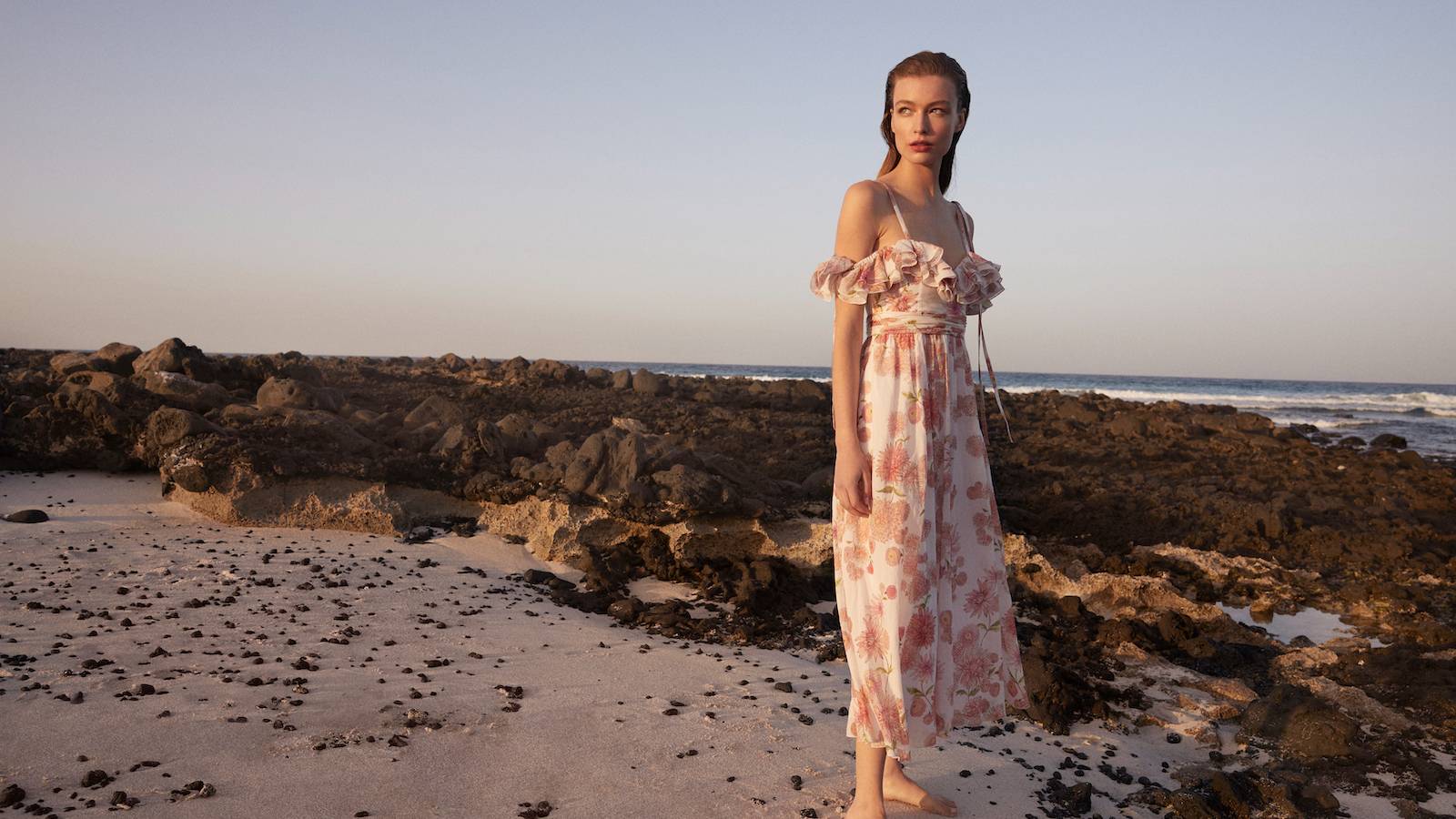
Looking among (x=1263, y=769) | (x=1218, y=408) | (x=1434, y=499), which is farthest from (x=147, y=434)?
(x=1218, y=408)

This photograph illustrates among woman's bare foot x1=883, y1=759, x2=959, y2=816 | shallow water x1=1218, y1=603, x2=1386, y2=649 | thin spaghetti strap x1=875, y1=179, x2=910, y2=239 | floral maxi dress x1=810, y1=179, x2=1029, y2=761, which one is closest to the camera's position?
floral maxi dress x1=810, y1=179, x2=1029, y2=761

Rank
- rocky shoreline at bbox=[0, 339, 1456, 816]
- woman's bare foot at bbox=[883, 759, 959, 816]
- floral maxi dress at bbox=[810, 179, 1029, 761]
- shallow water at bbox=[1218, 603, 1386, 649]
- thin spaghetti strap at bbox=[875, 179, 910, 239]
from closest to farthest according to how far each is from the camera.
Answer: floral maxi dress at bbox=[810, 179, 1029, 761]
thin spaghetti strap at bbox=[875, 179, 910, 239]
woman's bare foot at bbox=[883, 759, 959, 816]
rocky shoreline at bbox=[0, 339, 1456, 816]
shallow water at bbox=[1218, 603, 1386, 649]

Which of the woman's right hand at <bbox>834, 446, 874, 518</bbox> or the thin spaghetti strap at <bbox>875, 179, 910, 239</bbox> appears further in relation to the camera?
the thin spaghetti strap at <bbox>875, 179, 910, 239</bbox>

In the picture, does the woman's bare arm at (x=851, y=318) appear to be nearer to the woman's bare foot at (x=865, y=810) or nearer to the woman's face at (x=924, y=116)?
the woman's face at (x=924, y=116)

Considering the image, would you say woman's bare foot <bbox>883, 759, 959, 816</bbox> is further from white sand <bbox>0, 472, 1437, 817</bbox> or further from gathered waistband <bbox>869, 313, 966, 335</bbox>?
gathered waistband <bbox>869, 313, 966, 335</bbox>

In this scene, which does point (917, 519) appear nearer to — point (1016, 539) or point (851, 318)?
point (851, 318)

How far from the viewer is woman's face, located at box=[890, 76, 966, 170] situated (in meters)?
3.18

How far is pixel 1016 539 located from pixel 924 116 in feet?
13.3

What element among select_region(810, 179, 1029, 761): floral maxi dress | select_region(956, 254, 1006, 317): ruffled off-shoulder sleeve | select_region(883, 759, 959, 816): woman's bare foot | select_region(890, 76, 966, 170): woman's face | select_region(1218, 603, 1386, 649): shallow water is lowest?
select_region(1218, 603, 1386, 649): shallow water

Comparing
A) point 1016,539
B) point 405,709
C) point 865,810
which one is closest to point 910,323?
point 865,810

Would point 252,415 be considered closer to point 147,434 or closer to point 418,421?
point 147,434

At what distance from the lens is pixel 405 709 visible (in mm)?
3725

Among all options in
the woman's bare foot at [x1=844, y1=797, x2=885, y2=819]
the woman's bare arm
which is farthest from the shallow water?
the woman's bare arm

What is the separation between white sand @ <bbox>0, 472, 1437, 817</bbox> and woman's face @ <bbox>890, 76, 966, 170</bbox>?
2.46m
